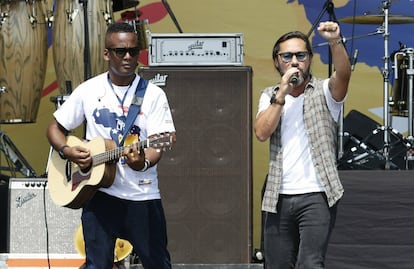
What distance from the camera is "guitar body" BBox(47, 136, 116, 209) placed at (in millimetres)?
4715

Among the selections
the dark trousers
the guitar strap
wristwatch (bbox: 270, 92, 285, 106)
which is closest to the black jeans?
wristwatch (bbox: 270, 92, 285, 106)

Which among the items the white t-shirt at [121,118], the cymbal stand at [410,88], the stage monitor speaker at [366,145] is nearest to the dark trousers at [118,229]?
the white t-shirt at [121,118]

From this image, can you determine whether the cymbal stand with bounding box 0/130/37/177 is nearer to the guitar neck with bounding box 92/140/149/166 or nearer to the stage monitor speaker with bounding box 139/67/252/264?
the stage monitor speaker with bounding box 139/67/252/264

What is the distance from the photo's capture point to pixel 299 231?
14.9 ft

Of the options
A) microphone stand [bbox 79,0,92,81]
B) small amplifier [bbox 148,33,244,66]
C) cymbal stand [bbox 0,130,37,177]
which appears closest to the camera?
small amplifier [bbox 148,33,244,66]

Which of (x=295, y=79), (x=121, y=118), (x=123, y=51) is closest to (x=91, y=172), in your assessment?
(x=121, y=118)

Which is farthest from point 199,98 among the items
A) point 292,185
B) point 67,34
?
point 292,185

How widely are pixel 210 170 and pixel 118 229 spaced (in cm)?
157

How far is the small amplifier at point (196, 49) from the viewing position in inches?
251

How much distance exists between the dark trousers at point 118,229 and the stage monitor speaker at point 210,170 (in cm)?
147

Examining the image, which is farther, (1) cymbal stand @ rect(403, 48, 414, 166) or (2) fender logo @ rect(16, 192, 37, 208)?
(1) cymbal stand @ rect(403, 48, 414, 166)

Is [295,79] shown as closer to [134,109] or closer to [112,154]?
[134,109]

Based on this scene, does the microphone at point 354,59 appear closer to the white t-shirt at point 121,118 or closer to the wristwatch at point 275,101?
the white t-shirt at point 121,118

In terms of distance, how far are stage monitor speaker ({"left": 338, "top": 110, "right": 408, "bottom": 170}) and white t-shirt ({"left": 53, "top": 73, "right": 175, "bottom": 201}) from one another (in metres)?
2.50
